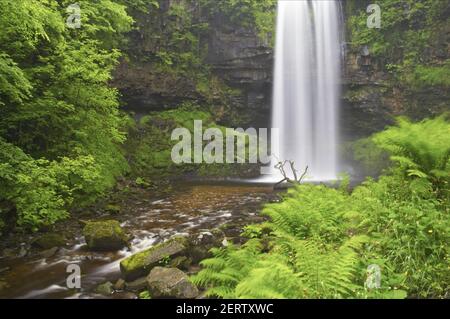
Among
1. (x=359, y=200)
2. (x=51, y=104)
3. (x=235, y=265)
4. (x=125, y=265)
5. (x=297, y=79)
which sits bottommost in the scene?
(x=125, y=265)

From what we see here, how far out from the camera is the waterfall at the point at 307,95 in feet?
78.4

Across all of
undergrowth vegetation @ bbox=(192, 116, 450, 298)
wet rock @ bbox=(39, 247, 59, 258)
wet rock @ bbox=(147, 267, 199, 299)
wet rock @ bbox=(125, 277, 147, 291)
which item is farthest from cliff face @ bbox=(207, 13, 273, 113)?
wet rock @ bbox=(147, 267, 199, 299)

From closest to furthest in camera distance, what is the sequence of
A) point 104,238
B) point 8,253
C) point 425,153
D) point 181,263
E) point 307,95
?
point 425,153 → point 181,263 → point 8,253 → point 104,238 → point 307,95

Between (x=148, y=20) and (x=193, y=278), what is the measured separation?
69.4ft

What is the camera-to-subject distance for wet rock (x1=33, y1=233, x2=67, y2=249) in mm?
7895

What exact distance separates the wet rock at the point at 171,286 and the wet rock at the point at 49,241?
11.4 ft

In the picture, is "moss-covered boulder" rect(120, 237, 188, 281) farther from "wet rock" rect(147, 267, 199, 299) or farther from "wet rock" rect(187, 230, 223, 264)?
"wet rock" rect(147, 267, 199, 299)

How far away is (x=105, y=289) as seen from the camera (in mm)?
5941

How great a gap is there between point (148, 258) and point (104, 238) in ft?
6.24

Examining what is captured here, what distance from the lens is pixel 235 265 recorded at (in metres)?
5.16

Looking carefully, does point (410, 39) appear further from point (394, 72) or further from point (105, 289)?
point (105, 289)

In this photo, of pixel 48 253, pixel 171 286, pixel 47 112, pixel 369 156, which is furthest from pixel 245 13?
pixel 171 286
